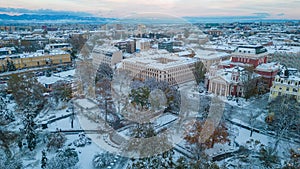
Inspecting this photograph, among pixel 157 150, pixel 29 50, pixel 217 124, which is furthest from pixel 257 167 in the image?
pixel 29 50

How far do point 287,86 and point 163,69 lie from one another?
50.0ft

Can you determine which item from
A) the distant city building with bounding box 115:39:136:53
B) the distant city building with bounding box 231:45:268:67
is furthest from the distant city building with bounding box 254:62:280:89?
the distant city building with bounding box 115:39:136:53

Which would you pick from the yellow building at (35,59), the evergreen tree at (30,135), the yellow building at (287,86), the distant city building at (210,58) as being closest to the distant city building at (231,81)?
the yellow building at (287,86)

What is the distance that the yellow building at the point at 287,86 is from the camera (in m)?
24.2

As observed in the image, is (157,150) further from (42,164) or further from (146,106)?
(146,106)

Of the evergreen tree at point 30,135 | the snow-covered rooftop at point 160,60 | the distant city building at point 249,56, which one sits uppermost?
the distant city building at point 249,56

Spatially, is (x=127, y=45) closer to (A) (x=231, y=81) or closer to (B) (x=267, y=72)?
(A) (x=231, y=81)

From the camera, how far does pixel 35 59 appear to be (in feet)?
152

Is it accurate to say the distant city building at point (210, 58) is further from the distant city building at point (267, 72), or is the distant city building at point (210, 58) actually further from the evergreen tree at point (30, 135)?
the evergreen tree at point (30, 135)

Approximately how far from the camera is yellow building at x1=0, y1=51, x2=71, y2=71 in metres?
43.1

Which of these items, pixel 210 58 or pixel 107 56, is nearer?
pixel 210 58

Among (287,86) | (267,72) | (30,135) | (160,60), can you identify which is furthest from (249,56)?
(30,135)

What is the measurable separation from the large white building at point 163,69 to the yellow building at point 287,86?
13.7 meters

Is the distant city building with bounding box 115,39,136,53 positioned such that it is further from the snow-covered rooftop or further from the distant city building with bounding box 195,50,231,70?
the distant city building with bounding box 195,50,231,70
